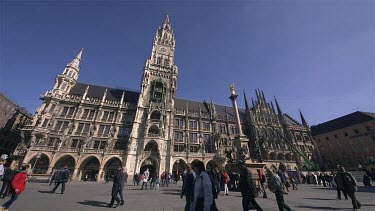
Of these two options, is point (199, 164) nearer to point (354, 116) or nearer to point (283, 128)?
point (283, 128)

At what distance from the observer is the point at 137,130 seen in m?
31.2

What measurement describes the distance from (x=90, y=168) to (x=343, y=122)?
6188 centimetres

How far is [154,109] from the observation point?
33312 millimetres

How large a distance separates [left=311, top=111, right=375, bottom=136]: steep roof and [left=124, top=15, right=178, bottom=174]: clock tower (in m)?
45.4

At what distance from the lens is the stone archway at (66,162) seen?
2736 centimetres

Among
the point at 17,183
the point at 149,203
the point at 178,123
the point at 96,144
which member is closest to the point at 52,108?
the point at 96,144

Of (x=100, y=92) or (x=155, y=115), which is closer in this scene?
(x=155, y=115)

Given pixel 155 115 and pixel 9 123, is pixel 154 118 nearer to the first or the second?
pixel 155 115

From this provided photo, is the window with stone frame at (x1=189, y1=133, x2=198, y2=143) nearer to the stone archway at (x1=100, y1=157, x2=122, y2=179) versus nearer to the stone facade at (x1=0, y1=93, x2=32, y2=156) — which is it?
the stone archway at (x1=100, y1=157, x2=122, y2=179)

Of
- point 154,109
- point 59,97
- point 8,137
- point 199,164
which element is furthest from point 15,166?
point 8,137

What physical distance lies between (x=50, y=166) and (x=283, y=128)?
169 ft

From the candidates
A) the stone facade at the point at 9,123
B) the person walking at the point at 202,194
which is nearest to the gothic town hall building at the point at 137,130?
the stone facade at the point at 9,123

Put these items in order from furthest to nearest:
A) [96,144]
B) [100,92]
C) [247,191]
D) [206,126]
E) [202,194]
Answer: [206,126] → [100,92] → [96,144] → [247,191] → [202,194]

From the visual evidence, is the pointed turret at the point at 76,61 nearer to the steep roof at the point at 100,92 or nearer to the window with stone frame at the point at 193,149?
the steep roof at the point at 100,92
